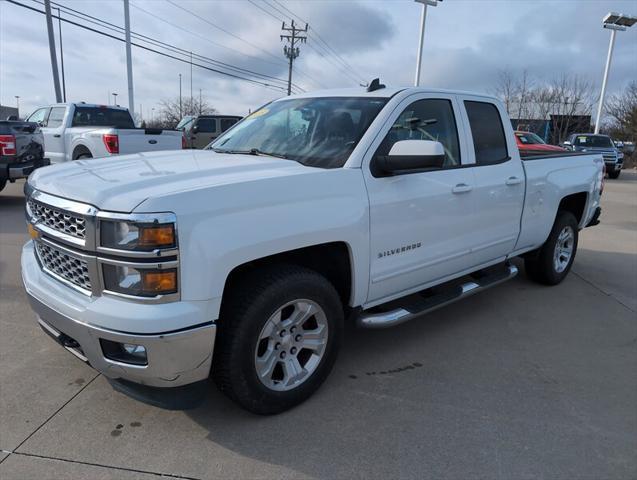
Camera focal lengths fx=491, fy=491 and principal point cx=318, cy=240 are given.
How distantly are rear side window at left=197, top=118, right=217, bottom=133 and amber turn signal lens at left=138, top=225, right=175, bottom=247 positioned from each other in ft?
59.0

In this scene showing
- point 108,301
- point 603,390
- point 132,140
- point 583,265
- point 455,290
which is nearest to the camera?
point 108,301

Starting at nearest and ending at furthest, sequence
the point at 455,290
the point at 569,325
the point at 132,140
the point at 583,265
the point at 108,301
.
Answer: the point at 108,301 < the point at 455,290 < the point at 569,325 < the point at 583,265 < the point at 132,140

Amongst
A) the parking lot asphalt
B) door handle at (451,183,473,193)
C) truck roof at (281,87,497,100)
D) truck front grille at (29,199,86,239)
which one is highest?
truck roof at (281,87,497,100)

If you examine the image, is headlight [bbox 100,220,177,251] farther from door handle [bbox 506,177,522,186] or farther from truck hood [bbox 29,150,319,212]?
door handle [bbox 506,177,522,186]

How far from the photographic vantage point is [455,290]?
3998 mm

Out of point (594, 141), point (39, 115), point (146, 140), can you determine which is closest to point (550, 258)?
point (146, 140)

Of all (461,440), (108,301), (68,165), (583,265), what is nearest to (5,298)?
(68,165)

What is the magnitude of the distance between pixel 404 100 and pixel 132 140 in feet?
24.3

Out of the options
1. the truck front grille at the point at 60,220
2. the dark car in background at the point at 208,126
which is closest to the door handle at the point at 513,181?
the truck front grille at the point at 60,220

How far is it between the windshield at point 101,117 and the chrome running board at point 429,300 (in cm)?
986

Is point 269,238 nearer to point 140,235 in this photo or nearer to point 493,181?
point 140,235

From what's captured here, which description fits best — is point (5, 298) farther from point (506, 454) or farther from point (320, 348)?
point (506, 454)

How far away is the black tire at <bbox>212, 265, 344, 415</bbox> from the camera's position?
256 cm

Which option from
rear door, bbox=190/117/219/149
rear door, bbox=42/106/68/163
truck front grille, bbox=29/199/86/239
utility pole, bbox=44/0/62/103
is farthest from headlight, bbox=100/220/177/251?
utility pole, bbox=44/0/62/103
